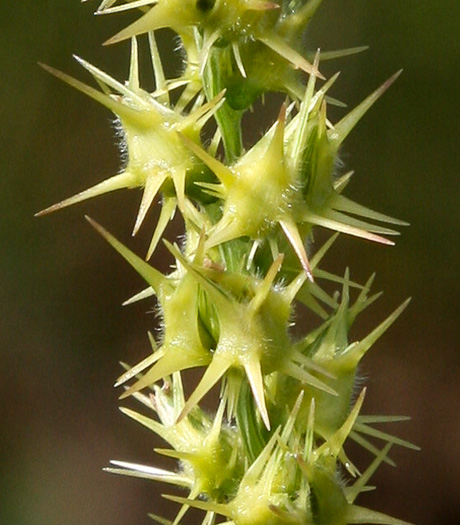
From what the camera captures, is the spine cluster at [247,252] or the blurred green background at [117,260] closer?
the spine cluster at [247,252]

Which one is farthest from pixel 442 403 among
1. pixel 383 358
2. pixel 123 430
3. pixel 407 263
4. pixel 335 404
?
pixel 335 404

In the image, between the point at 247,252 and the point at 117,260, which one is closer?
the point at 247,252

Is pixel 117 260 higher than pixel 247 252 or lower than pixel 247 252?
lower

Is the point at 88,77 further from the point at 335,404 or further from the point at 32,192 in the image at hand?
the point at 335,404

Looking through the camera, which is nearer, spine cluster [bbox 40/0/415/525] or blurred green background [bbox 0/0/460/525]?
spine cluster [bbox 40/0/415/525]
